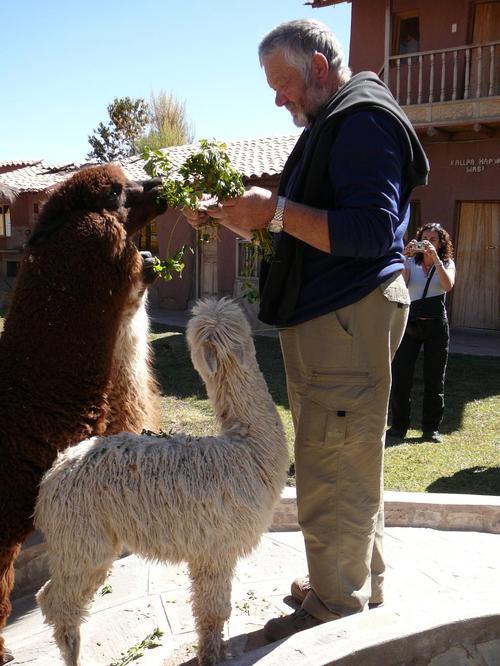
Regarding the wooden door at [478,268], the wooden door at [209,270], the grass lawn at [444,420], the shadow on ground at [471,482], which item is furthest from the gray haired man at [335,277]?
the wooden door at [209,270]

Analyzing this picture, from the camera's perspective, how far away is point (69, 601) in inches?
91.7

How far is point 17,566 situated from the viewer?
11.0ft

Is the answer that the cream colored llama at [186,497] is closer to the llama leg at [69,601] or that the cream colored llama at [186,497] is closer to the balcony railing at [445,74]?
the llama leg at [69,601]

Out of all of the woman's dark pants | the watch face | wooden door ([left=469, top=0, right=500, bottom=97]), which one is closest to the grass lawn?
the woman's dark pants

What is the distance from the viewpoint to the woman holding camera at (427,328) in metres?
6.41

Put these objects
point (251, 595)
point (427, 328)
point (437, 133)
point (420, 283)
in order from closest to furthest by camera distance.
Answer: point (251, 595)
point (420, 283)
point (427, 328)
point (437, 133)

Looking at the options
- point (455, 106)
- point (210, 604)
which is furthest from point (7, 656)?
point (455, 106)

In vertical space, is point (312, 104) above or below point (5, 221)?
below

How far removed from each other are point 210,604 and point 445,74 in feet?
44.9

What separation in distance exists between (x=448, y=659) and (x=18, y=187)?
24713 mm

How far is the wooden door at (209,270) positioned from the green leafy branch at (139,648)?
15975mm

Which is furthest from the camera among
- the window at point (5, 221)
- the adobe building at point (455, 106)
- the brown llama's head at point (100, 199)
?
the window at point (5, 221)

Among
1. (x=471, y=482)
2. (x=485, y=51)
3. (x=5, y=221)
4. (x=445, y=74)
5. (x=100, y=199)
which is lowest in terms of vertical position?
(x=471, y=482)

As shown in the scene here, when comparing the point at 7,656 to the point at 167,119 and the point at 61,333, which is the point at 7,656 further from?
the point at 167,119
